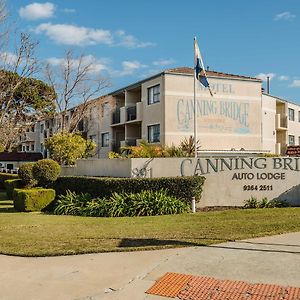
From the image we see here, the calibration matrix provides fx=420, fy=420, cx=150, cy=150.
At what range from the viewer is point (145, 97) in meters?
33.3

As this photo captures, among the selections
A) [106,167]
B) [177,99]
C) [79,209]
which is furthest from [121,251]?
[177,99]

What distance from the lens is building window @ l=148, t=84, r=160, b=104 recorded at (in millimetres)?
31831

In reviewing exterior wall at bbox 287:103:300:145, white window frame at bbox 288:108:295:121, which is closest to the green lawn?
exterior wall at bbox 287:103:300:145

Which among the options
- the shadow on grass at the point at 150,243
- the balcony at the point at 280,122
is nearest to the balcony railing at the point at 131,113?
the balcony at the point at 280,122

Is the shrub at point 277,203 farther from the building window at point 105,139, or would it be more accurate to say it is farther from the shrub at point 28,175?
the building window at point 105,139

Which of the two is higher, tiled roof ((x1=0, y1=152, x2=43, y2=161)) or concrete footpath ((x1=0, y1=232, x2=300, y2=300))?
tiled roof ((x1=0, y1=152, x2=43, y2=161))

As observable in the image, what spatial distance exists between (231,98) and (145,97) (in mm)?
6709

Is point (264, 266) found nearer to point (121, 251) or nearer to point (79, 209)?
point (121, 251)

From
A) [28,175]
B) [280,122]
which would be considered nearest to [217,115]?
[280,122]

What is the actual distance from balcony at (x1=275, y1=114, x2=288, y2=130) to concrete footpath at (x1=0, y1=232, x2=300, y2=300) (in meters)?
31.2

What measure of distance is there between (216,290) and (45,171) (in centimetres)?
1406

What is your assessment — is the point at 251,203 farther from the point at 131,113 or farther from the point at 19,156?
the point at 19,156

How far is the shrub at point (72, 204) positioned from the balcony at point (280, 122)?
2581 centimetres

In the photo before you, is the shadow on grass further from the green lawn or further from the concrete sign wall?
the concrete sign wall
